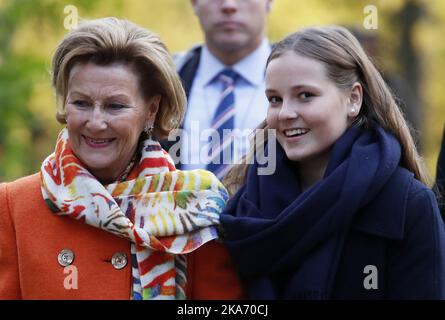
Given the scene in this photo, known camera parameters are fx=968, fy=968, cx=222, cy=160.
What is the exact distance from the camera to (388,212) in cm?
380

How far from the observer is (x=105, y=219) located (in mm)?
3871

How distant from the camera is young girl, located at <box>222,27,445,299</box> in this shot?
3.78 m

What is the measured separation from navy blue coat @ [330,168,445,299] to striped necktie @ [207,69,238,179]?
54.4 inches

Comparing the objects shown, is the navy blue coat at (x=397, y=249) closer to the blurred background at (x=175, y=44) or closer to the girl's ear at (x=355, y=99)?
the girl's ear at (x=355, y=99)

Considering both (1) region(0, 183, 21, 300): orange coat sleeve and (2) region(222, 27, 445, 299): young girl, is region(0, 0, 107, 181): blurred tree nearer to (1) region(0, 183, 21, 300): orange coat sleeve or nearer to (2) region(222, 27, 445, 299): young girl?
(1) region(0, 183, 21, 300): orange coat sleeve

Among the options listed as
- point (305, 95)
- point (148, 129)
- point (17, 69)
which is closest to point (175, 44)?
point (17, 69)

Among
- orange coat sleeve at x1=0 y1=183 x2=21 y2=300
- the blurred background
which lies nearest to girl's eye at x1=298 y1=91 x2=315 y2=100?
the blurred background

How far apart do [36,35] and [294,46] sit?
6.45 m

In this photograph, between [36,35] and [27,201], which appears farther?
[36,35]

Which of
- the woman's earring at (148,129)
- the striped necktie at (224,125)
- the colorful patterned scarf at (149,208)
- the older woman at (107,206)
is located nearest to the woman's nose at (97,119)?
the older woman at (107,206)

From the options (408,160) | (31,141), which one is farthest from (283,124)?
(31,141)

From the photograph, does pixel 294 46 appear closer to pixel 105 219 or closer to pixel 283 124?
pixel 283 124

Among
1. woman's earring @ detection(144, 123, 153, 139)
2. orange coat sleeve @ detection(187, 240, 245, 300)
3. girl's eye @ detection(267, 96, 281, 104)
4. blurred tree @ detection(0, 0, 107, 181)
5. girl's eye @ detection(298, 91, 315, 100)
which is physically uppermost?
blurred tree @ detection(0, 0, 107, 181)
